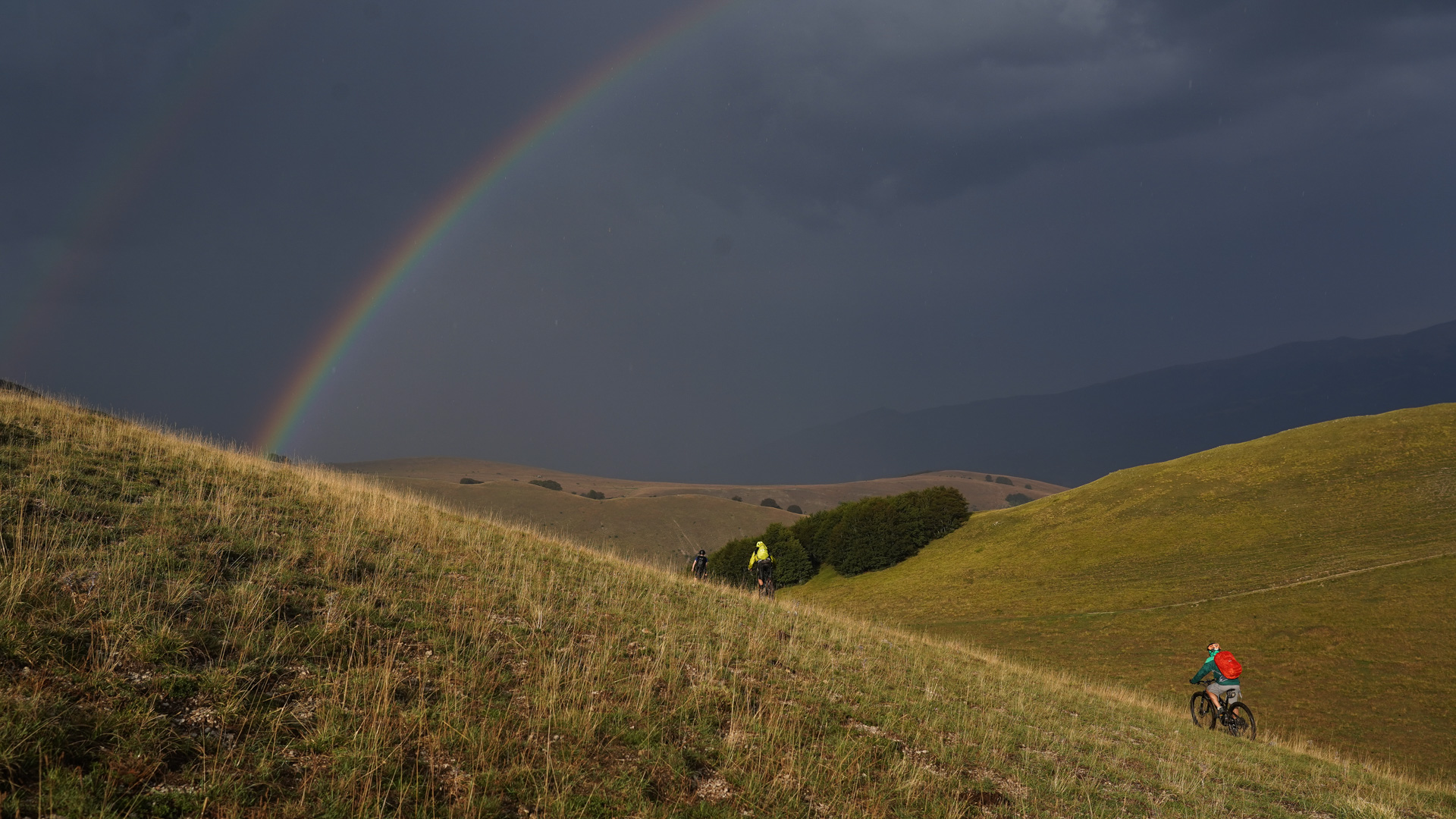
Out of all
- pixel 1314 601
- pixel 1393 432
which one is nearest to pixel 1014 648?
pixel 1314 601

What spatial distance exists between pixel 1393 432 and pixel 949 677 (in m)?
61.8

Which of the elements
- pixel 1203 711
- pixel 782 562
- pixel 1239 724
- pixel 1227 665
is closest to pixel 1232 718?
pixel 1239 724

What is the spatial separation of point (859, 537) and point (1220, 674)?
5186 centimetres

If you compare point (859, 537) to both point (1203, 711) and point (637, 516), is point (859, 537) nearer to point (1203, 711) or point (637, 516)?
point (1203, 711)

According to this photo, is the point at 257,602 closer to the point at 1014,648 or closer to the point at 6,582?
the point at 6,582

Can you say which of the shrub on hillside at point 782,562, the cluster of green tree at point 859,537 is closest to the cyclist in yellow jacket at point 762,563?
the cluster of green tree at point 859,537

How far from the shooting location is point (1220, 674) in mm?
16812

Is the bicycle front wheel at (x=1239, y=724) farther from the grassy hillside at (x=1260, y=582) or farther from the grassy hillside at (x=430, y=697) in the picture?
the grassy hillside at (x=1260, y=582)

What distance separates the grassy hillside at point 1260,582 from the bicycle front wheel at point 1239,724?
5970mm

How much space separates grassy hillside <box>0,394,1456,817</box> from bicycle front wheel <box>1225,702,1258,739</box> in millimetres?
3025

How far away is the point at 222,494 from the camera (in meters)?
11.3

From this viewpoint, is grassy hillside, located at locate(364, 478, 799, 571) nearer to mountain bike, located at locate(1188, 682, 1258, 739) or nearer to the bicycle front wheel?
mountain bike, located at locate(1188, 682, 1258, 739)

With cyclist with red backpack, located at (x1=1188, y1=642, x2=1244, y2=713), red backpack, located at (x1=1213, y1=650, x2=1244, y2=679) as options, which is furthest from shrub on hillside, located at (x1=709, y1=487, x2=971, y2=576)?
red backpack, located at (x1=1213, y1=650, x2=1244, y2=679)

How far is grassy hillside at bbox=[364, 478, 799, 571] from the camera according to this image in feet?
346
